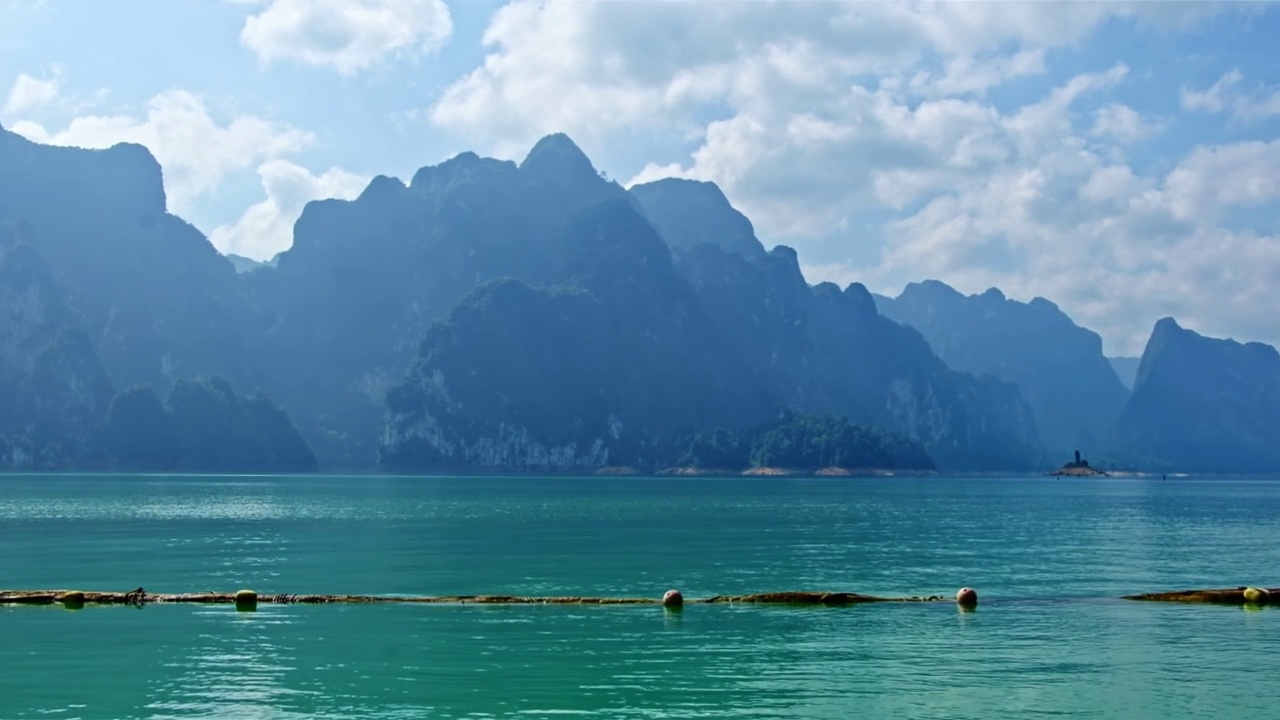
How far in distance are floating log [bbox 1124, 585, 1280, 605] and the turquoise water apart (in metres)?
1.83

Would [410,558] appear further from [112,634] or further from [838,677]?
[838,677]

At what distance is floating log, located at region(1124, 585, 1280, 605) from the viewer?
1906 inches

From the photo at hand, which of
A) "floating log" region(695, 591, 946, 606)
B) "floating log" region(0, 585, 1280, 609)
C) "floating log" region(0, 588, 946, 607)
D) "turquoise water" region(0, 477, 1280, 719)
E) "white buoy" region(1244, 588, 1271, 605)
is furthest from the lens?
"white buoy" region(1244, 588, 1271, 605)

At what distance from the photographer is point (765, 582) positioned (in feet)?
189

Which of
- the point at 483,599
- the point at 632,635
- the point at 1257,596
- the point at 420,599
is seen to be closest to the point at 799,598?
the point at 632,635

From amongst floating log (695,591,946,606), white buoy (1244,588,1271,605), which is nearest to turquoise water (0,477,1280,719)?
floating log (695,591,946,606)

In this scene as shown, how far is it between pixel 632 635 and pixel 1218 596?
24.7m

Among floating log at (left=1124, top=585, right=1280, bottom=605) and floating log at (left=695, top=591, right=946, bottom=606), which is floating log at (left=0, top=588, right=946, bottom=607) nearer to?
floating log at (left=695, top=591, right=946, bottom=606)

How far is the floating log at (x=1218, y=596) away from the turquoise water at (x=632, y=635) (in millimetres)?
1834

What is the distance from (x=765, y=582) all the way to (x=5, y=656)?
106 ft

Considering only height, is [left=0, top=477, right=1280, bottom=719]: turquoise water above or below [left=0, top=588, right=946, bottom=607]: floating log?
below

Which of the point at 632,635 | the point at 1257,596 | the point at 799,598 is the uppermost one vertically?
the point at 1257,596

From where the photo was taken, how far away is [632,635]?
4038 cm

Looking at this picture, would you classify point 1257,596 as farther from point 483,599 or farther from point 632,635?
point 483,599
